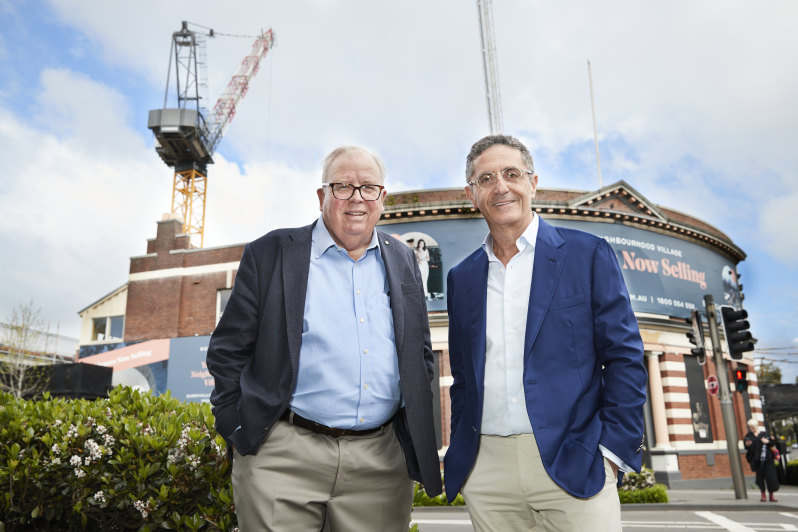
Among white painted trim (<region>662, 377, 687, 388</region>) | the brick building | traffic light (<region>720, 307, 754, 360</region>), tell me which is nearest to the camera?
traffic light (<region>720, 307, 754, 360</region>)

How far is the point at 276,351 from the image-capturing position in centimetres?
287

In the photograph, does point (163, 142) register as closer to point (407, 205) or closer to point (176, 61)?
point (176, 61)

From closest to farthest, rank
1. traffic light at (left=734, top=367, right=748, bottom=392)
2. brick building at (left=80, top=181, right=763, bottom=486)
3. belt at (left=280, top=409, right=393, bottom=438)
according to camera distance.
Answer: belt at (left=280, top=409, right=393, bottom=438)
traffic light at (left=734, top=367, right=748, bottom=392)
brick building at (left=80, top=181, right=763, bottom=486)

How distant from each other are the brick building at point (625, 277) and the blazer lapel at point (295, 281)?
16738 millimetres

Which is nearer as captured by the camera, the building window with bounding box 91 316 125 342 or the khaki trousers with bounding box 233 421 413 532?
the khaki trousers with bounding box 233 421 413 532

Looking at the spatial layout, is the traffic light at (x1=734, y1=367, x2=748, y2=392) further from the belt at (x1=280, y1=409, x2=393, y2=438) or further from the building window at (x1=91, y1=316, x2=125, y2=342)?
the building window at (x1=91, y1=316, x2=125, y2=342)

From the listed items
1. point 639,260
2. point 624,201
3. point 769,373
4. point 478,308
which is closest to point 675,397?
point 639,260

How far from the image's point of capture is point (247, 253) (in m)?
3.14

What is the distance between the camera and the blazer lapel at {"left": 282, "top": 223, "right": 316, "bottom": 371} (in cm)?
286

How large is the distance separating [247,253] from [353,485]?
130cm

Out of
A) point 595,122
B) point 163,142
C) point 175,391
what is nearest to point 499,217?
point 175,391

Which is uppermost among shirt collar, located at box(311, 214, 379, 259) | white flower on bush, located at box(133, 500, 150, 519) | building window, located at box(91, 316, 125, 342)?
building window, located at box(91, 316, 125, 342)

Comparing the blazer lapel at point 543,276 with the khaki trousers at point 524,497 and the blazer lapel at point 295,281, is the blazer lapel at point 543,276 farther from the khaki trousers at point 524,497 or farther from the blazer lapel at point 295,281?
the blazer lapel at point 295,281

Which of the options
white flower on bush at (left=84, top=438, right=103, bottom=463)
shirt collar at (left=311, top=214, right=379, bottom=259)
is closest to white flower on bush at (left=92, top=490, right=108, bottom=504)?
white flower on bush at (left=84, top=438, right=103, bottom=463)
